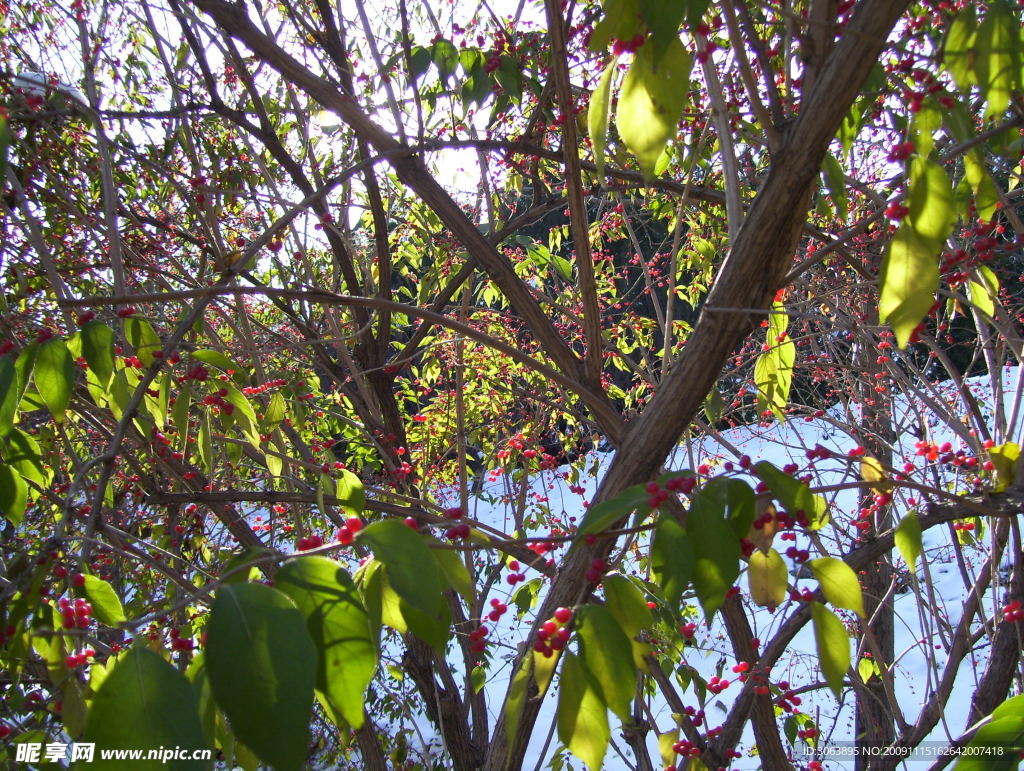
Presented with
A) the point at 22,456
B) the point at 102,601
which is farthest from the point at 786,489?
the point at 22,456

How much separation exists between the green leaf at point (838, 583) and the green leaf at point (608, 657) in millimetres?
215

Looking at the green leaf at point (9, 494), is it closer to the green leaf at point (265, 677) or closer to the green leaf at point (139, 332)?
the green leaf at point (139, 332)

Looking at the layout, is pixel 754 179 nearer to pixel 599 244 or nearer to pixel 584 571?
pixel 599 244

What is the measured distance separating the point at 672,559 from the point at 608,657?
0.10m

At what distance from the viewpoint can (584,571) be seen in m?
1.03

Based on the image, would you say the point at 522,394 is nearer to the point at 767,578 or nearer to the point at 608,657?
the point at 767,578

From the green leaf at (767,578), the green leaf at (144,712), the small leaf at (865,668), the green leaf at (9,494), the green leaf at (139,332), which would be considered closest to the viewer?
the green leaf at (144,712)

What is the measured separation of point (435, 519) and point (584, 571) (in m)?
0.21

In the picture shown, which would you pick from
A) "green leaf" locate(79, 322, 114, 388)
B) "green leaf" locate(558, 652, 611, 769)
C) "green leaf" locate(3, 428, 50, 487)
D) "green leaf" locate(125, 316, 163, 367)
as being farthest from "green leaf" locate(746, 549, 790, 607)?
"green leaf" locate(3, 428, 50, 487)

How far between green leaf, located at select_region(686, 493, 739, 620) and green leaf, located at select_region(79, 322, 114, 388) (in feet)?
2.26

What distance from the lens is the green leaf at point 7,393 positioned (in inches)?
33.9

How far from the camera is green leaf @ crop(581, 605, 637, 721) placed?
64cm

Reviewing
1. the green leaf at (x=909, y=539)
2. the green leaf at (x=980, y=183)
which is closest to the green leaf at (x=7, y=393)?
the green leaf at (x=909, y=539)

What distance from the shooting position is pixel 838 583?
74 centimetres
